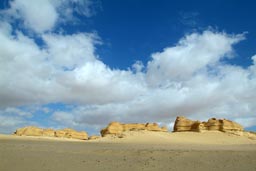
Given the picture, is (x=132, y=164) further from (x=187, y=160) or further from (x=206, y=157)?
(x=206, y=157)

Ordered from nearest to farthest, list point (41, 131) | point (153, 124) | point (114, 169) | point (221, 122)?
point (114, 169) < point (221, 122) < point (153, 124) < point (41, 131)

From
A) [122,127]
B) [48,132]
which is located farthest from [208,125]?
[48,132]

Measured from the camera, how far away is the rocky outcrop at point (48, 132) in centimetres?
9269

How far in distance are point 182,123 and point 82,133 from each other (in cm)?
4610

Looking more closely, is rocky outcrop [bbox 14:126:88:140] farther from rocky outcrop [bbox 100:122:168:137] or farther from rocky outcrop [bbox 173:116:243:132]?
rocky outcrop [bbox 173:116:243:132]

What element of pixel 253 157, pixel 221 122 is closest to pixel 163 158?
pixel 253 157

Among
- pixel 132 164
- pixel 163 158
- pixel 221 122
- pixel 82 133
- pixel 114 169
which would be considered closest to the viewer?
pixel 114 169

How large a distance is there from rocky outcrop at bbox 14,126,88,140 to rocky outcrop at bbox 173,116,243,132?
42.0 meters

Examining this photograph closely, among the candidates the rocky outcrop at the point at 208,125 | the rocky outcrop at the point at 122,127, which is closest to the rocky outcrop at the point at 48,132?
the rocky outcrop at the point at 122,127

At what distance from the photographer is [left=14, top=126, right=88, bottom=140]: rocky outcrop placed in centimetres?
9269

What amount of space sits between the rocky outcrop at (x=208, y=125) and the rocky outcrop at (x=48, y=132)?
42.0 meters

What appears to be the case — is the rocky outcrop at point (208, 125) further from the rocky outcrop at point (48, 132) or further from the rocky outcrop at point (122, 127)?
the rocky outcrop at point (48, 132)

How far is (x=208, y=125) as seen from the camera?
78500mm

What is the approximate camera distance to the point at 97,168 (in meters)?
14.2
